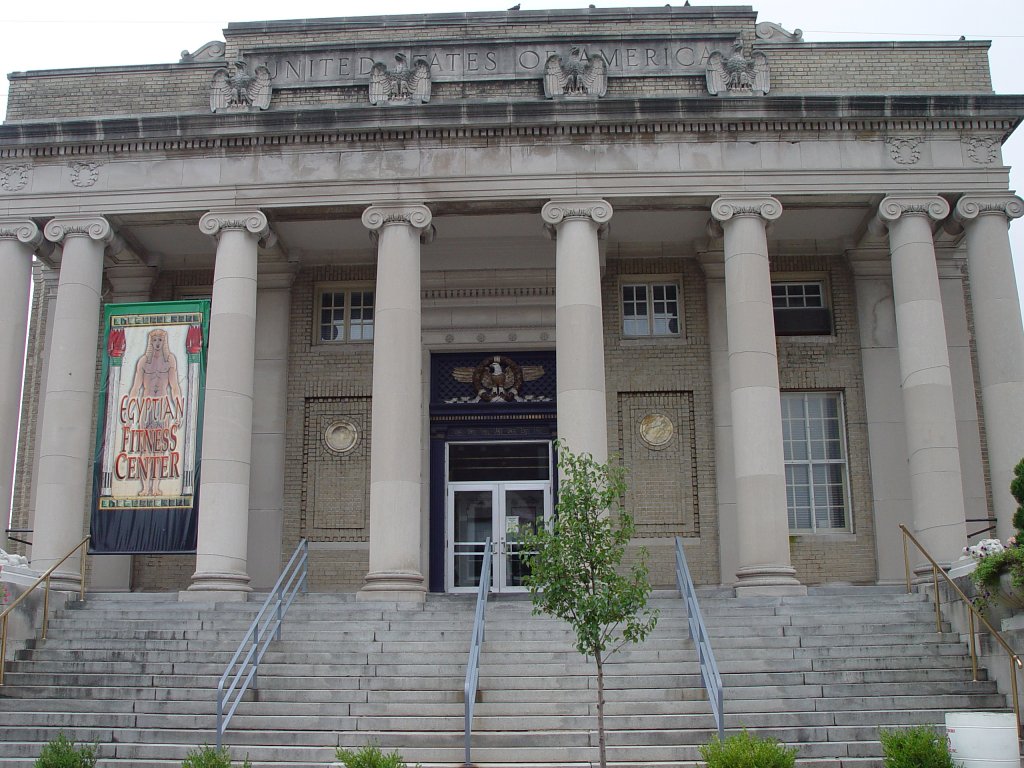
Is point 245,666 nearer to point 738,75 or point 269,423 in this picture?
point 269,423

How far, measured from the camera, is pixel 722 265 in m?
21.5

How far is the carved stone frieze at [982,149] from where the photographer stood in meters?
19.2

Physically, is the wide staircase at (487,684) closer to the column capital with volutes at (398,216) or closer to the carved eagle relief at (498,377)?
the carved eagle relief at (498,377)

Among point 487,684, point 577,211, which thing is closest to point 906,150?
point 577,211

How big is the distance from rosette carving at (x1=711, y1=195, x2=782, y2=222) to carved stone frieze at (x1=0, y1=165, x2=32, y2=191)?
39.3 feet

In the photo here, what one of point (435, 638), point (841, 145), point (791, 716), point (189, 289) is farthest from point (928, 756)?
point (189, 289)

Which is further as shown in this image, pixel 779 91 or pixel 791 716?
pixel 779 91

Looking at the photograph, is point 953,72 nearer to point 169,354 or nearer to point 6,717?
point 169,354

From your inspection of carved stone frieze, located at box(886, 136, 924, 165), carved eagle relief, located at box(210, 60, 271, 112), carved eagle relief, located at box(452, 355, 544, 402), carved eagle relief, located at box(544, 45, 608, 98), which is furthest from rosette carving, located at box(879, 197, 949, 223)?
carved eagle relief, located at box(210, 60, 271, 112)

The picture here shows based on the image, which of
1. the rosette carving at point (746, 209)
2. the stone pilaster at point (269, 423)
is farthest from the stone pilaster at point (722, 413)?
the stone pilaster at point (269, 423)

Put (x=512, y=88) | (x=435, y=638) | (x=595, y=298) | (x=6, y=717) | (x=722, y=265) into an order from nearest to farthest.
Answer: (x=6, y=717) < (x=435, y=638) < (x=595, y=298) < (x=512, y=88) < (x=722, y=265)

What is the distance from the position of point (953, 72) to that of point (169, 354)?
1479cm

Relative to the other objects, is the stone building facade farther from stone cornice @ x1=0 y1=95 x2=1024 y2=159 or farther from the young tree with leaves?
the young tree with leaves

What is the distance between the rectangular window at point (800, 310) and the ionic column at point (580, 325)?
472 cm
